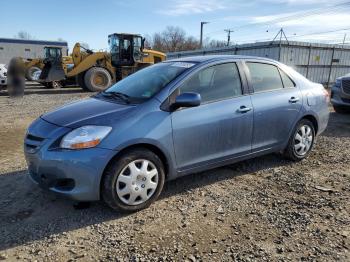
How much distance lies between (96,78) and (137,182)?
14258 millimetres

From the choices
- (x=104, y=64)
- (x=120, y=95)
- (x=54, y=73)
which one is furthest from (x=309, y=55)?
(x=120, y=95)

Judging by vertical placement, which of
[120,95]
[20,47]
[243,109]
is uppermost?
[20,47]

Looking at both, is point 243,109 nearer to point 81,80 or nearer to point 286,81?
point 286,81

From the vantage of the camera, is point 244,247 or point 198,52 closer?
point 244,247

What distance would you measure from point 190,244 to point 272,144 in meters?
2.28

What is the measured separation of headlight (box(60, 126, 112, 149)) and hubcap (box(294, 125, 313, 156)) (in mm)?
3107

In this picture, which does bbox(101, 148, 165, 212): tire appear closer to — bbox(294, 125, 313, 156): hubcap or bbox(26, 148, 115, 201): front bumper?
bbox(26, 148, 115, 201): front bumper

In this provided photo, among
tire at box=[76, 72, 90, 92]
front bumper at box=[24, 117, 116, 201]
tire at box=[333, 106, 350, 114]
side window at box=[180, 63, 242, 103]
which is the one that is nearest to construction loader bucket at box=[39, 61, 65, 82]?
tire at box=[76, 72, 90, 92]

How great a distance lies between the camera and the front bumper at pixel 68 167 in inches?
129

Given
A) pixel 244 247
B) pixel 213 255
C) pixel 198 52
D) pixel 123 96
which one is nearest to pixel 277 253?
pixel 244 247

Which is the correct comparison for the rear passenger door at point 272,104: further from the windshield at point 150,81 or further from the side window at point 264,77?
the windshield at point 150,81

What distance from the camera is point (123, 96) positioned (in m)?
4.09

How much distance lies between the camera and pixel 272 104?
182 inches

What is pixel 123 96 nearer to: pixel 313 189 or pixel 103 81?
pixel 313 189
